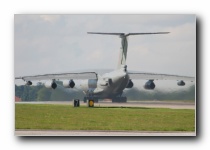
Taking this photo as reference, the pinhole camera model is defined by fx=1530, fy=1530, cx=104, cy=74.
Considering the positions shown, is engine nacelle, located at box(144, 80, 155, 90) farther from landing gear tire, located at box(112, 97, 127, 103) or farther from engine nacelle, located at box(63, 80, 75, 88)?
engine nacelle, located at box(63, 80, 75, 88)

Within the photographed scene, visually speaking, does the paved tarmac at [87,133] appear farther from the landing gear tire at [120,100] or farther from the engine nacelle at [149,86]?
the engine nacelle at [149,86]

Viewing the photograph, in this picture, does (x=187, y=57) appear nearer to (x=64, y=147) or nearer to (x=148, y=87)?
(x=148, y=87)

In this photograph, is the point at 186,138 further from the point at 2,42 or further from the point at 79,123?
the point at 2,42

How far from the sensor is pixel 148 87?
3008 cm

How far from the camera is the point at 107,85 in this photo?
30.5m

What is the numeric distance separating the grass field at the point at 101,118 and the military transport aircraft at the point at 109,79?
1.12ft

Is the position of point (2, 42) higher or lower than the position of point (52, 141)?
higher

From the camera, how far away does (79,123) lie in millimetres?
29609

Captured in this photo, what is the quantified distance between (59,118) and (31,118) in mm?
603

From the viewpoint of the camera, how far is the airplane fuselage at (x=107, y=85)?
30125mm

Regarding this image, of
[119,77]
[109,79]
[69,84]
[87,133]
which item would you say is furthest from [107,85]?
[87,133]

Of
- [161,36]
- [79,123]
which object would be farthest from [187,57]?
[79,123]
